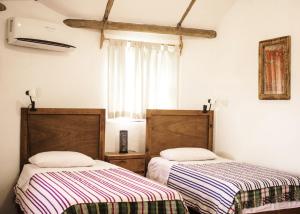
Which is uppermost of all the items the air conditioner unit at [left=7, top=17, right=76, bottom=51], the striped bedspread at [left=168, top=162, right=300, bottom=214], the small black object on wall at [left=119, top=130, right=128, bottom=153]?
the air conditioner unit at [left=7, top=17, right=76, bottom=51]

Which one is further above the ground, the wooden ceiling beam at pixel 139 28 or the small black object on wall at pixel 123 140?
the wooden ceiling beam at pixel 139 28

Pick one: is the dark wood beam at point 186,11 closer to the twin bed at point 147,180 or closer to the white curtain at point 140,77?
the white curtain at point 140,77

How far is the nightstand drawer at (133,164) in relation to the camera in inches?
166

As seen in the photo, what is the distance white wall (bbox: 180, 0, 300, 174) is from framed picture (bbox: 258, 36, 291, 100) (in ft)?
0.19

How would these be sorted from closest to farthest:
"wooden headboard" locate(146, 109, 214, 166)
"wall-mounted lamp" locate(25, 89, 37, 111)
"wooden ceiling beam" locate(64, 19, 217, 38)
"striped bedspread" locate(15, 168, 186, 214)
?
"striped bedspread" locate(15, 168, 186, 214) < "wall-mounted lamp" locate(25, 89, 37, 111) < "wooden ceiling beam" locate(64, 19, 217, 38) < "wooden headboard" locate(146, 109, 214, 166)

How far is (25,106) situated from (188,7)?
2.15 metres

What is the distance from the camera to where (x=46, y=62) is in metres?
4.03

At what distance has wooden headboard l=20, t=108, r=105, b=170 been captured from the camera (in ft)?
12.6

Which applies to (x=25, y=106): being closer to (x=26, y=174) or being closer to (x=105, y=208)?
(x=26, y=174)

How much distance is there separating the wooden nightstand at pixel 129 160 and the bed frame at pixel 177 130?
99 millimetres

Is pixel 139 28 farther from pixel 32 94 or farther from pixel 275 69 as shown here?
pixel 275 69

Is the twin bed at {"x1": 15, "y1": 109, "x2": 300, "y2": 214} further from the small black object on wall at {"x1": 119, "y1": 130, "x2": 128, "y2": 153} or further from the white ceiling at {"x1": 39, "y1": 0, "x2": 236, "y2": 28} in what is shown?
the white ceiling at {"x1": 39, "y1": 0, "x2": 236, "y2": 28}

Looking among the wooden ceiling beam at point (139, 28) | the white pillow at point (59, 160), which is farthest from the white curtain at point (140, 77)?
the white pillow at point (59, 160)

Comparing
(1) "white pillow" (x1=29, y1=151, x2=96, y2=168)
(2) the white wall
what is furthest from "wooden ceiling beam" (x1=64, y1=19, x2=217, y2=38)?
(1) "white pillow" (x1=29, y1=151, x2=96, y2=168)
